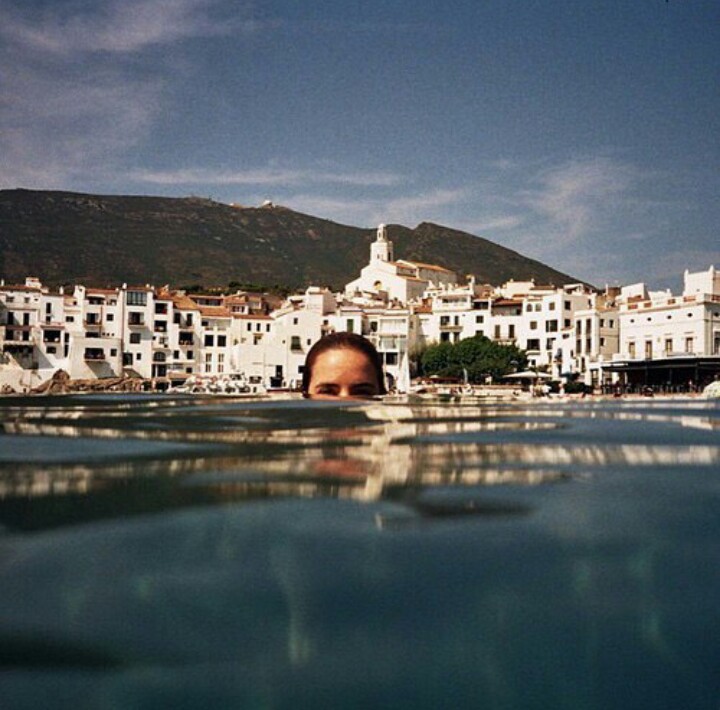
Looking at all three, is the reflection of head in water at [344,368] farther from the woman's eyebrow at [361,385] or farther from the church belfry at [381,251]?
the church belfry at [381,251]

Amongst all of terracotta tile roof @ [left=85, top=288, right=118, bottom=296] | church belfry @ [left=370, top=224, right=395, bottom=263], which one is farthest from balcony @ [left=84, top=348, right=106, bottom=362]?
church belfry @ [left=370, top=224, right=395, bottom=263]

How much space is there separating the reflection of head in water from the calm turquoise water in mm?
24519

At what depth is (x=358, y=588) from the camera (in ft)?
17.0

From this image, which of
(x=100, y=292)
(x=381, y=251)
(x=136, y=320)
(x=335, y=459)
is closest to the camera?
(x=335, y=459)

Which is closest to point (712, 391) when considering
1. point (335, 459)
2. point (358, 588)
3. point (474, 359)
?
point (474, 359)

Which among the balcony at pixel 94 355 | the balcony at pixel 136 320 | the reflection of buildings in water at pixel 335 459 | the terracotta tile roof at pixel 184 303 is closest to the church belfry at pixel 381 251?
the terracotta tile roof at pixel 184 303

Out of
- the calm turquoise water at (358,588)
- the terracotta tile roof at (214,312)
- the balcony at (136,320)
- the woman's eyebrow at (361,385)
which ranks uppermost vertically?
the terracotta tile roof at (214,312)

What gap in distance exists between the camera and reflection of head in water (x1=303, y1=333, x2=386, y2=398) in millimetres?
35000

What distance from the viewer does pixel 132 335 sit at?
75.7 m

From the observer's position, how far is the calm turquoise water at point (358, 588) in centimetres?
400

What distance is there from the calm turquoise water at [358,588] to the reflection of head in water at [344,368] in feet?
80.4

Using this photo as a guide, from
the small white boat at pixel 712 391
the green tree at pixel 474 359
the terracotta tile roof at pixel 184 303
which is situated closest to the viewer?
the small white boat at pixel 712 391

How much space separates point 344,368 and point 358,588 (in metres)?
29.8

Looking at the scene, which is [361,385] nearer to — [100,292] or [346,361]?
[346,361]
